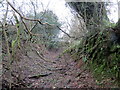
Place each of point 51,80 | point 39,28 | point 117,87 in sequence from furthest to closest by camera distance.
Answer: point 39,28, point 51,80, point 117,87

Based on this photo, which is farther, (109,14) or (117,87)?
(109,14)

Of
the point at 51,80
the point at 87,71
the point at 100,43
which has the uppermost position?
the point at 100,43

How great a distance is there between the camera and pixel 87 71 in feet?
18.3

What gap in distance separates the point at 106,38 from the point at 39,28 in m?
9.47

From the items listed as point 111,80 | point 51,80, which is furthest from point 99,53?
point 51,80

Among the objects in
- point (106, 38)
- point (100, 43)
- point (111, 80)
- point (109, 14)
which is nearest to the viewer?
point (111, 80)

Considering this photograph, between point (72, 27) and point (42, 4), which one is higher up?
point (42, 4)

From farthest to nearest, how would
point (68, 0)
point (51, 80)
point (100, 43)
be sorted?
point (68, 0), point (51, 80), point (100, 43)

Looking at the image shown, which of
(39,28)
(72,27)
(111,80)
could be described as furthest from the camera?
(39,28)

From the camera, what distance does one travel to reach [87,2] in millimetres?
8648

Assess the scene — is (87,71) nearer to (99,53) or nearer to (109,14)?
(99,53)

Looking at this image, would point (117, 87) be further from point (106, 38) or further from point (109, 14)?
point (109, 14)

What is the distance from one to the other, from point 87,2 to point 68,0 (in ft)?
6.11

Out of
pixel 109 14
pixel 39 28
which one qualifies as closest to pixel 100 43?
pixel 109 14
